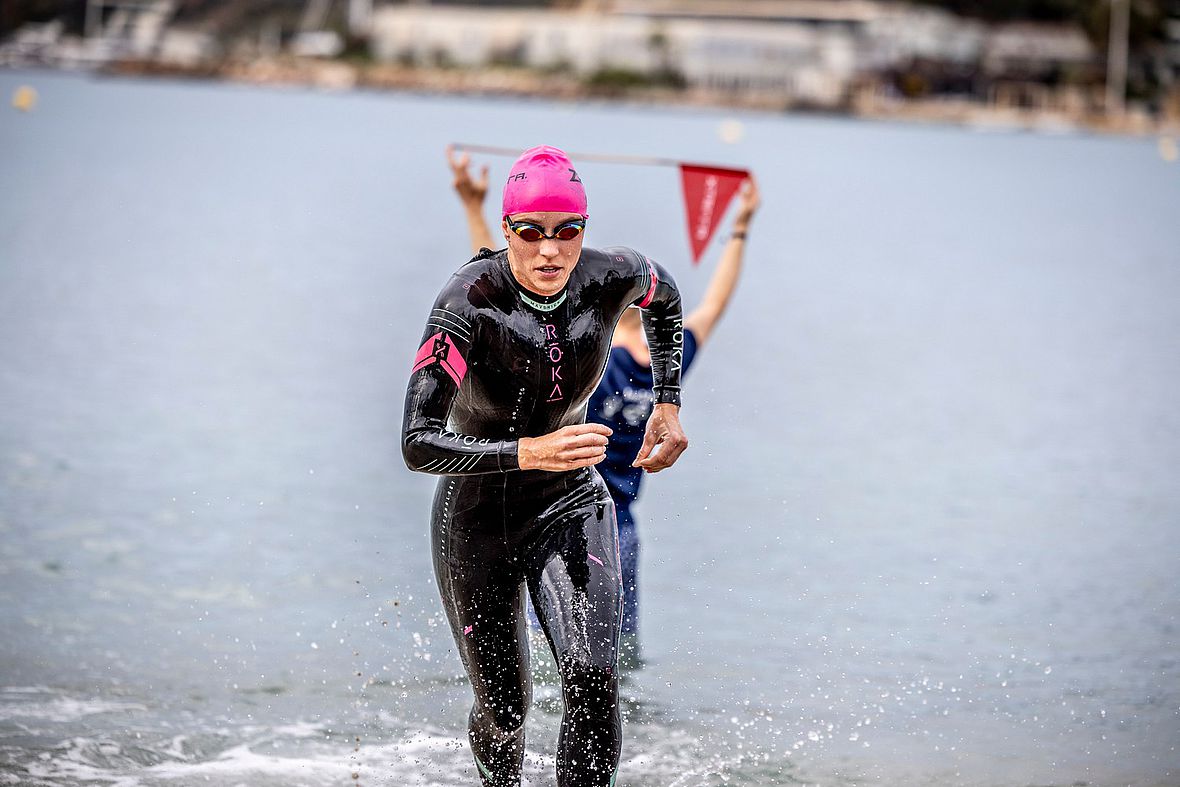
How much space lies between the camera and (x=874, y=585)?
12469 mm

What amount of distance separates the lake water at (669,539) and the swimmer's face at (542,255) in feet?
9.08

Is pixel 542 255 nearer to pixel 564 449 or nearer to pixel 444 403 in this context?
pixel 444 403

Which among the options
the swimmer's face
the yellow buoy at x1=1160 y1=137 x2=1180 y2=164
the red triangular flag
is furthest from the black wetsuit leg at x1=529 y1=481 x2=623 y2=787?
the yellow buoy at x1=1160 y1=137 x2=1180 y2=164

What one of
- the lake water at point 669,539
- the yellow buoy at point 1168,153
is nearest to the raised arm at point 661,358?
the lake water at point 669,539

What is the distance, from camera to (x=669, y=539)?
13.4 metres

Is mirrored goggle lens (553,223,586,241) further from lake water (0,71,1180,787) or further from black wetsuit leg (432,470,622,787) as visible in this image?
lake water (0,71,1180,787)

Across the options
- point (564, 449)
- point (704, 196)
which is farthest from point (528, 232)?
point (704, 196)

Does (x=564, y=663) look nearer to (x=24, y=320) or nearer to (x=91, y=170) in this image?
(x=24, y=320)

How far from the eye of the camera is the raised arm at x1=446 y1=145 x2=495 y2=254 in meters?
8.98

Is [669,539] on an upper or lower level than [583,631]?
lower

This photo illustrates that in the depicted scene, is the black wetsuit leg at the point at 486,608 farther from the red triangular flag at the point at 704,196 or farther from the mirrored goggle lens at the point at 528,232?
the red triangular flag at the point at 704,196

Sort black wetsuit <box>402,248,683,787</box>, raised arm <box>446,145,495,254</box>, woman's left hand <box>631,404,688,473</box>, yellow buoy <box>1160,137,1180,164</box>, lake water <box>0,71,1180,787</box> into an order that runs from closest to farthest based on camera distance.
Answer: black wetsuit <box>402,248,683,787</box> < woman's left hand <box>631,404,688,473</box> < lake water <box>0,71,1180,787</box> < raised arm <box>446,145,495,254</box> < yellow buoy <box>1160,137,1180,164</box>

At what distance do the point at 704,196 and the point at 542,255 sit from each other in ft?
17.1

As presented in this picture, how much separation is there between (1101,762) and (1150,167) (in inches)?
4551
